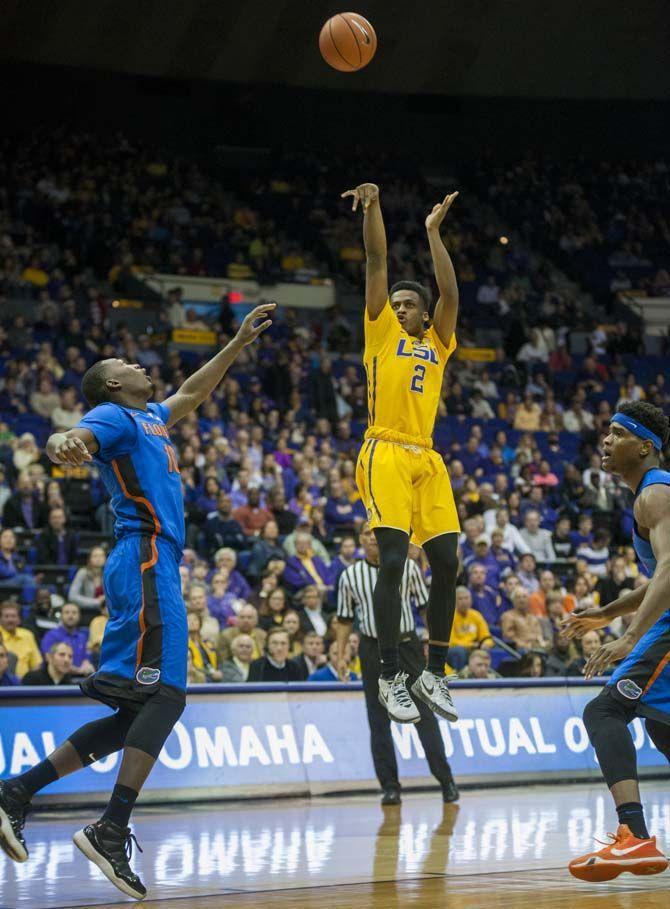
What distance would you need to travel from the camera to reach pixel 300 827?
9570 millimetres

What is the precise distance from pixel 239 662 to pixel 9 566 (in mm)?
2895

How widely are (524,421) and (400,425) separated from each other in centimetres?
1416

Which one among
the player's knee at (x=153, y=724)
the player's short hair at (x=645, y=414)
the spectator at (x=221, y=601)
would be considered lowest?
the player's knee at (x=153, y=724)

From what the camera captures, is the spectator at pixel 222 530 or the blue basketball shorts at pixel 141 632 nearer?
the blue basketball shorts at pixel 141 632

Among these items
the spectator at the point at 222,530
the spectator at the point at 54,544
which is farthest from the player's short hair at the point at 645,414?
the spectator at the point at 222,530

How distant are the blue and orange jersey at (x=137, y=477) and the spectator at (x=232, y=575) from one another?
25.6ft

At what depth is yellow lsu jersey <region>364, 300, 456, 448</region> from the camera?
808cm

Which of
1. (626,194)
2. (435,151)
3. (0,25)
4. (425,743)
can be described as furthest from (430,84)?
(425,743)

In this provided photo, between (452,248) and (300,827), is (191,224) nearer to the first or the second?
(452,248)

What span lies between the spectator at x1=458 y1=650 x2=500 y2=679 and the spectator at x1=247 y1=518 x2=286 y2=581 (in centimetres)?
289

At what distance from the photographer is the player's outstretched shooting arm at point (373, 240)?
7688 millimetres

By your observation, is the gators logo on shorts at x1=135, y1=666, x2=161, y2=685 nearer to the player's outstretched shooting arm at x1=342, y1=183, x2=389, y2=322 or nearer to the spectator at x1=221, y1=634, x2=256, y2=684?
the player's outstretched shooting arm at x1=342, y1=183, x2=389, y2=322

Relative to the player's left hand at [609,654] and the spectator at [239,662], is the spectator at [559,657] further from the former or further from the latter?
the player's left hand at [609,654]

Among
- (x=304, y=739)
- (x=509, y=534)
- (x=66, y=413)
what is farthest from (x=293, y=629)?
(x=66, y=413)
